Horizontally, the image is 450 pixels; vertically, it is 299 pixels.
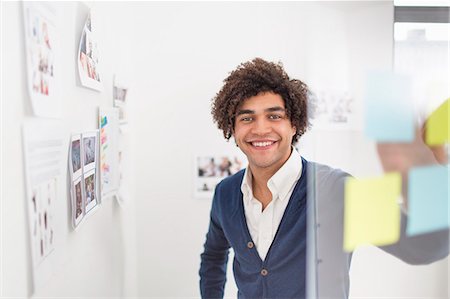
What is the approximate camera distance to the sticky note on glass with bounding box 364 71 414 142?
1.62 ft

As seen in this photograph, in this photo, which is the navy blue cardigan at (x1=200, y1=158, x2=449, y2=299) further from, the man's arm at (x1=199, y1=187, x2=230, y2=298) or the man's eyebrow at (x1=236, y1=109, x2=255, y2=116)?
the man's eyebrow at (x1=236, y1=109, x2=255, y2=116)

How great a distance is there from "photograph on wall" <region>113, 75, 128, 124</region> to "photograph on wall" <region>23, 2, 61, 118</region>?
0.29 meters

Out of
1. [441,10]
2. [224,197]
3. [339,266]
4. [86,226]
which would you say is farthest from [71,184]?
[441,10]

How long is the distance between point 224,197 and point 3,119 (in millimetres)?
490

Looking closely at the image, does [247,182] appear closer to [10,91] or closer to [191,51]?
[191,51]

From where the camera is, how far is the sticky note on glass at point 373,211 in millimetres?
506

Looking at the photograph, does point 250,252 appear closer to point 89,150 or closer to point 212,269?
point 212,269

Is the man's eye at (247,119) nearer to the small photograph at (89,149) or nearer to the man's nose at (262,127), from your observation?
the man's nose at (262,127)

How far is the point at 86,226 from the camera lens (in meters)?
0.73

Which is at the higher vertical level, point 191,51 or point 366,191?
point 191,51

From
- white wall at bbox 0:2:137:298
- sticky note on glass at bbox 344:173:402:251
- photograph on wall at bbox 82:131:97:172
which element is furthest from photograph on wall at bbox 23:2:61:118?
sticky note on glass at bbox 344:173:402:251

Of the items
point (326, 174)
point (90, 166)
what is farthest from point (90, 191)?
point (326, 174)

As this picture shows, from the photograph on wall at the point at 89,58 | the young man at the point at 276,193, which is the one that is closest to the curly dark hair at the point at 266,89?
the young man at the point at 276,193

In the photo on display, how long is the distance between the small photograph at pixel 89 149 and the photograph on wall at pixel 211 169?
0.30 m
